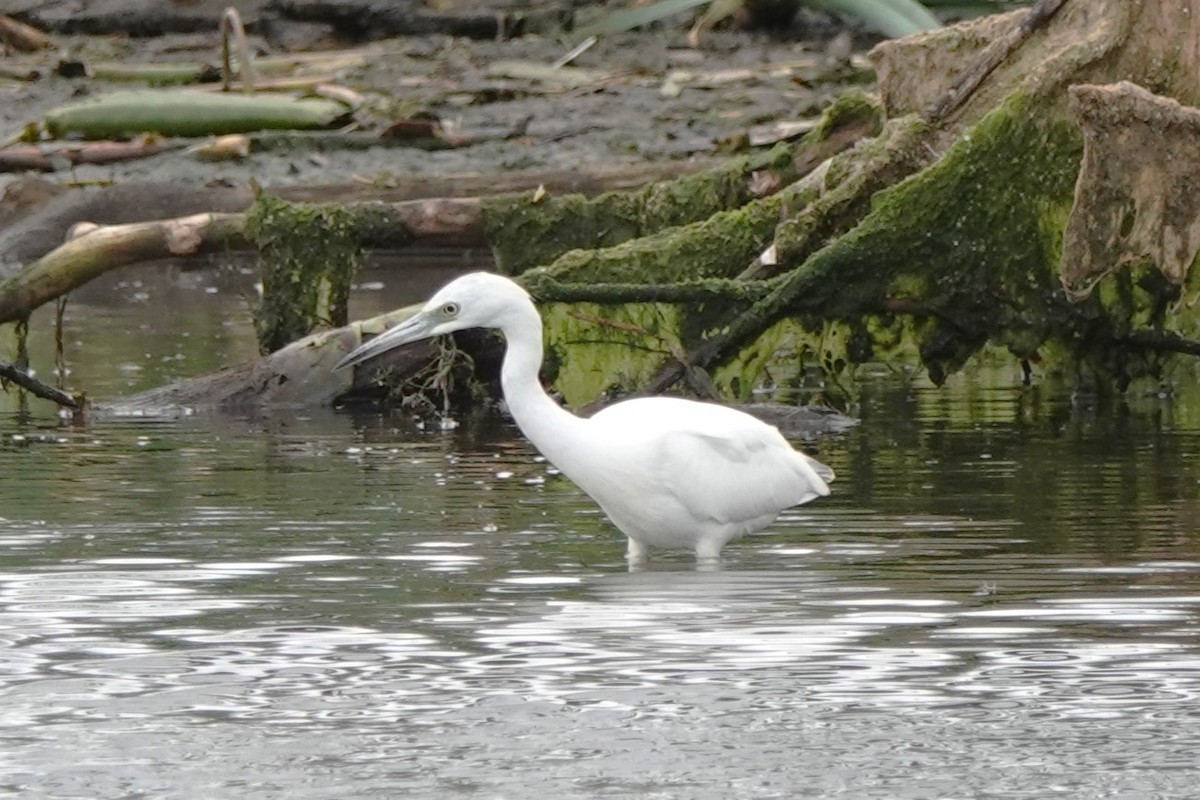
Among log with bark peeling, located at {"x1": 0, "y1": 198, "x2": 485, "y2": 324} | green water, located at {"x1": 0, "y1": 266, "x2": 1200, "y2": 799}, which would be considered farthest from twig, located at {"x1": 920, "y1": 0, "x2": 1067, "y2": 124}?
log with bark peeling, located at {"x1": 0, "y1": 198, "x2": 485, "y2": 324}

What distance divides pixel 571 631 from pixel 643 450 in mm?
1498

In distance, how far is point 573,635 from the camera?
28.5 ft

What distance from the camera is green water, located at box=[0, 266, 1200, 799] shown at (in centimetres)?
700

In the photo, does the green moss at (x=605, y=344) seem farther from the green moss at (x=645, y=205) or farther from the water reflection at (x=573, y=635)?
the green moss at (x=645, y=205)

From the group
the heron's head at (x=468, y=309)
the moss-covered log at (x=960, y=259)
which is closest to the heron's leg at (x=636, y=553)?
the heron's head at (x=468, y=309)

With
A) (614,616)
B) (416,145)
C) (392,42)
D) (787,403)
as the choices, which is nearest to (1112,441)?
(787,403)

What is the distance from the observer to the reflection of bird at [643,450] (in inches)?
400

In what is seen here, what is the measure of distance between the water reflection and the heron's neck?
453 mm

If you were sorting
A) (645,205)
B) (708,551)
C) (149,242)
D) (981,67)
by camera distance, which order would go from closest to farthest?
(708,551) → (981,67) → (149,242) → (645,205)

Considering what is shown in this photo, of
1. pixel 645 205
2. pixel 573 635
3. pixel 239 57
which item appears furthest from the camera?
pixel 239 57

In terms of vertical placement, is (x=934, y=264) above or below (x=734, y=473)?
above

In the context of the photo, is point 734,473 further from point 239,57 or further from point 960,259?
point 239,57

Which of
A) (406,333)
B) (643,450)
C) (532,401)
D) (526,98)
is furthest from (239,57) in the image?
(643,450)

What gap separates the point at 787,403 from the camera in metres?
15.8
